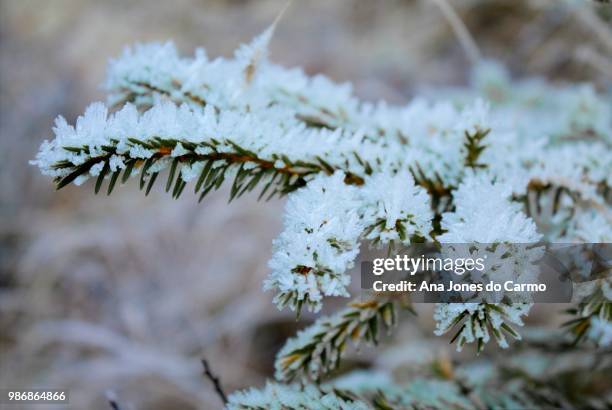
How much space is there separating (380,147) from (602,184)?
32 centimetres

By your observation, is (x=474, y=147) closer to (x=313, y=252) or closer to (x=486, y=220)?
(x=486, y=220)

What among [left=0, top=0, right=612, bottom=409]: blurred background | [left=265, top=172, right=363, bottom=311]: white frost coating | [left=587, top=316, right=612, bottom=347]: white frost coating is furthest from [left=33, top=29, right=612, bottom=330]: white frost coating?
[left=0, top=0, right=612, bottom=409]: blurred background

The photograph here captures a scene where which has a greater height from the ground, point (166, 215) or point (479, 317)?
point (166, 215)

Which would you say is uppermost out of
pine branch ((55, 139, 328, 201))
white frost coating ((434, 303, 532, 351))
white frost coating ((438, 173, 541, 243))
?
pine branch ((55, 139, 328, 201))

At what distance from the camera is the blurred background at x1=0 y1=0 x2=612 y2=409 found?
142cm

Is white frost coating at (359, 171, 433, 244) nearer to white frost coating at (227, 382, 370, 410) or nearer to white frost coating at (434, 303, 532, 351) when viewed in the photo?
white frost coating at (434, 303, 532, 351)

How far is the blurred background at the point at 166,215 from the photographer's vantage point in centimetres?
142

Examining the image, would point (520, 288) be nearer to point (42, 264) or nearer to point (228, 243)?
point (228, 243)

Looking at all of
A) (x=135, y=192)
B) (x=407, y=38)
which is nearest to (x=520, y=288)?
(x=135, y=192)

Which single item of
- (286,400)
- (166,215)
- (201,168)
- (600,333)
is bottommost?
(286,400)

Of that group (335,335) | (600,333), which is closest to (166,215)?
(335,335)

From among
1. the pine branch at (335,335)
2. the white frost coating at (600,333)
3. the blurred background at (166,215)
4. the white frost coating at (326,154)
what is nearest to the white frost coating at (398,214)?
the white frost coating at (326,154)

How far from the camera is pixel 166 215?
181cm

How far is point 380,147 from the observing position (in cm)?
60
